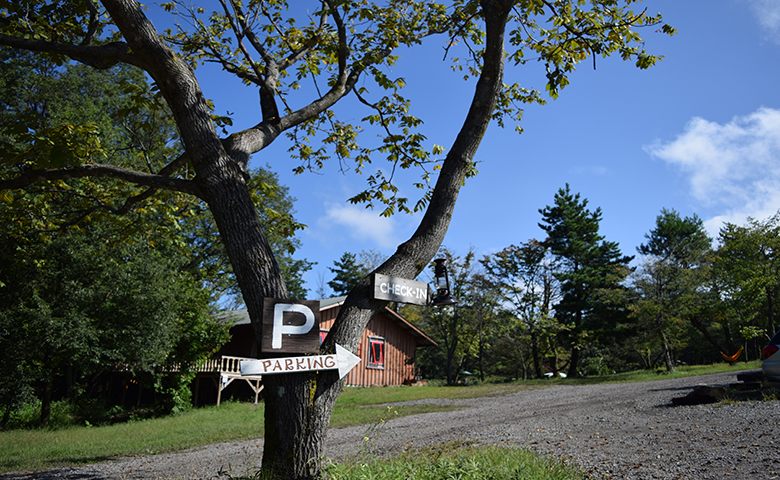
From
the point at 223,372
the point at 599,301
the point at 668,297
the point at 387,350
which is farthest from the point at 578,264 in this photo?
the point at 223,372

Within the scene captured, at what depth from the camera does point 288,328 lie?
13.8 feet

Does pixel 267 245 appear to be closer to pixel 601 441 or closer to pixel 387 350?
pixel 601 441

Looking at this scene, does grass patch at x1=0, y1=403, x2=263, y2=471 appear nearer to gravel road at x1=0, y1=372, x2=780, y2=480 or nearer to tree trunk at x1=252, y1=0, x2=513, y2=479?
gravel road at x1=0, y1=372, x2=780, y2=480

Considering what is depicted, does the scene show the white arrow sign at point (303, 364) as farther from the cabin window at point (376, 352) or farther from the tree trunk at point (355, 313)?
the cabin window at point (376, 352)

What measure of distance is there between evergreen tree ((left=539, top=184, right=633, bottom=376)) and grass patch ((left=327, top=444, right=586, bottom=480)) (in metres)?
25.9

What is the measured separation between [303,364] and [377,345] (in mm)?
19840

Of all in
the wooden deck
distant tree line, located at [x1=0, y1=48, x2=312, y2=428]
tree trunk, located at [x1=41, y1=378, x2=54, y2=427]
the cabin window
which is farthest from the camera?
the cabin window

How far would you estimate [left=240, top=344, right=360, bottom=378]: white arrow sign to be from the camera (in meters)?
3.92

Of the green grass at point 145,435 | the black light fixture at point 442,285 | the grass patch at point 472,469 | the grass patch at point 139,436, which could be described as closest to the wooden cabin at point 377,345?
the green grass at point 145,435

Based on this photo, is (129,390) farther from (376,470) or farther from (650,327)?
(650,327)

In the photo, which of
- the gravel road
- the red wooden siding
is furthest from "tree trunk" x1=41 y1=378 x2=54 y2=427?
the red wooden siding

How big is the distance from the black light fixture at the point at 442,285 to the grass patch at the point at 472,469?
1577mm

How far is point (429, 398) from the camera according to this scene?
1619 centimetres

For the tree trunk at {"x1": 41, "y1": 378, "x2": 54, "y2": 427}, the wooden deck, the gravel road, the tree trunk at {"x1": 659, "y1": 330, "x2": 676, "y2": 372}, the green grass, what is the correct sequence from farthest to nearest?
the tree trunk at {"x1": 659, "y1": 330, "x2": 676, "y2": 372}
the wooden deck
the tree trunk at {"x1": 41, "y1": 378, "x2": 54, "y2": 427}
the green grass
the gravel road
